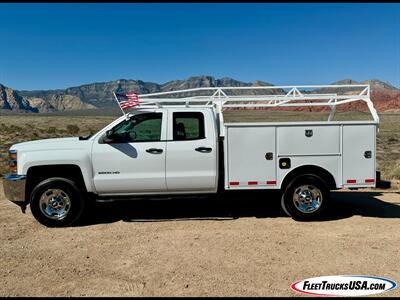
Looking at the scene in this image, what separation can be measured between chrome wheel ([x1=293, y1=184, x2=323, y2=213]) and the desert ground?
0.90ft

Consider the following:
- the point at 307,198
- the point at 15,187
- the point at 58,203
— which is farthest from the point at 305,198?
the point at 15,187

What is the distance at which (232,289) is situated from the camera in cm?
423

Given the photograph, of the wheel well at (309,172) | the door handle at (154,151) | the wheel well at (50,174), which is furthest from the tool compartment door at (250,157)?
the wheel well at (50,174)

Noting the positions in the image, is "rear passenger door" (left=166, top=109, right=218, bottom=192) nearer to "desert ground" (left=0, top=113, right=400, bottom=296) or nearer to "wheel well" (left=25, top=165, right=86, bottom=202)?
"desert ground" (left=0, top=113, right=400, bottom=296)

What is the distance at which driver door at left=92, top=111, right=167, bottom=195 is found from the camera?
21.5ft

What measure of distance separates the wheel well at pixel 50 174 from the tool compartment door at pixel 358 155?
14.8ft

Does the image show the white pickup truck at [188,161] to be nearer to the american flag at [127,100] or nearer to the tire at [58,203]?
the tire at [58,203]

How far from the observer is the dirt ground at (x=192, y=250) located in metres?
4.40

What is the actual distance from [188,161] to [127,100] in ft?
4.94

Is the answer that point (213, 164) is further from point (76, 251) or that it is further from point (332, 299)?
point (332, 299)

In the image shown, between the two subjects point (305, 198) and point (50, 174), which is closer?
point (50, 174)

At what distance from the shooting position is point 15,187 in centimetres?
646

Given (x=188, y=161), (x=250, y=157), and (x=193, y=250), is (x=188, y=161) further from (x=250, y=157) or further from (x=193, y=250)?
Answer: (x=193, y=250)

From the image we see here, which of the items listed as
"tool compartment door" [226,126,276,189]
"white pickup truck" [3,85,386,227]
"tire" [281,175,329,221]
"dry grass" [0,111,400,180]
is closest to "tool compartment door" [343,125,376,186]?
"white pickup truck" [3,85,386,227]
